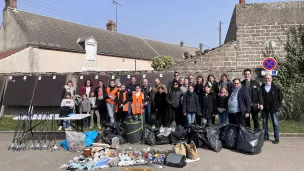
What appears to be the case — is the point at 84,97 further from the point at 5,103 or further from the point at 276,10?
the point at 276,10

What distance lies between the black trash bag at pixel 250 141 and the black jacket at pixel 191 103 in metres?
1.61

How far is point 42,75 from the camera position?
12258 mm

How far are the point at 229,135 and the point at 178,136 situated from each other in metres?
1.33

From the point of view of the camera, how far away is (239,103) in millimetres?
6879

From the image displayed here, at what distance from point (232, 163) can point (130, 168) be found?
2222 millimetres

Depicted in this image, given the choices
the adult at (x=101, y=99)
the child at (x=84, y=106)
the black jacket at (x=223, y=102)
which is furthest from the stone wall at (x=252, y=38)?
the black jacket at (x=223, y=102)

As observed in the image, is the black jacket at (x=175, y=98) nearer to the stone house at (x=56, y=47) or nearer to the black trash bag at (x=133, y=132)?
the black trash bag at (x=133, y=132)

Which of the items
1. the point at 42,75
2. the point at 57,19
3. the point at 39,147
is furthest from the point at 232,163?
the point at 57,19

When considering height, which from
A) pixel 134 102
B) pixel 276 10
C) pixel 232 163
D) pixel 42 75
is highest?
pixel 276 10

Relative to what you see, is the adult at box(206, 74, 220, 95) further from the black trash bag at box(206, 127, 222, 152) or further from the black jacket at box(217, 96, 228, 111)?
the black trash bag at box(206, 127, 222, 152)

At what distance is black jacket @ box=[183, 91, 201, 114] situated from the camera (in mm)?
7660

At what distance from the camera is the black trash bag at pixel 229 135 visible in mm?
6590

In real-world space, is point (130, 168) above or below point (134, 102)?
below

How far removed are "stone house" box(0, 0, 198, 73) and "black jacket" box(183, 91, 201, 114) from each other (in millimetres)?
15653
